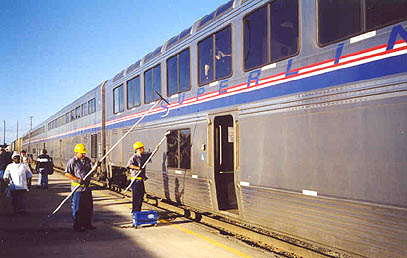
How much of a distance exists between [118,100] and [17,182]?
489 cm

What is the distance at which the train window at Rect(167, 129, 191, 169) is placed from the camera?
27.7ft

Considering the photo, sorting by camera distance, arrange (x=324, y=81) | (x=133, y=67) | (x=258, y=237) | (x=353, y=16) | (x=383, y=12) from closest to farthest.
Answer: (x=383, y=12), (x=353, y=16), (x=324, y=81), (x=258, y=237), (x=133, y=67)

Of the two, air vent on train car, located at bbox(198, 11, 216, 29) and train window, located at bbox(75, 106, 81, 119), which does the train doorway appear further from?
train window, located at bbox(75, 106, 81, 119)

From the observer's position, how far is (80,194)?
7570mm

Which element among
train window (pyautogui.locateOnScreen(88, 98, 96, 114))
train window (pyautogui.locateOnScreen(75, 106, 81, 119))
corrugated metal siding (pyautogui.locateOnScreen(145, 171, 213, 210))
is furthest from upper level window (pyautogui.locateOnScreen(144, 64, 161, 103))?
train window (pyautogui.locateOnScreen(75, 106, 81, 119))

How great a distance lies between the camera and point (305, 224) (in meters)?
5.27

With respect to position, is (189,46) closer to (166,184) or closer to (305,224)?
(166,184)

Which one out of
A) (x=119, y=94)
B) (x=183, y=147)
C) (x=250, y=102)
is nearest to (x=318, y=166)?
(x=250, y=102)

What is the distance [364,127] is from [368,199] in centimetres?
85

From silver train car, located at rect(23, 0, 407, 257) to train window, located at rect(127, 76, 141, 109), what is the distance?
2074mm

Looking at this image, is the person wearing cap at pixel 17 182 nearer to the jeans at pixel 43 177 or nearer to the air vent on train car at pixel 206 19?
the jeans at pixel 43 177

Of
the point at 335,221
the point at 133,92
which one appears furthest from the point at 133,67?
the point at 335,221

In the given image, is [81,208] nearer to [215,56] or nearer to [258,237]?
[258,237]

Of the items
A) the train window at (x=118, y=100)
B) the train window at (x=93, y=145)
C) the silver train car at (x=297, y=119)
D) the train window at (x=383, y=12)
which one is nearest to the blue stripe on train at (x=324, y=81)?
the silver train car at (x=297, y=119)
